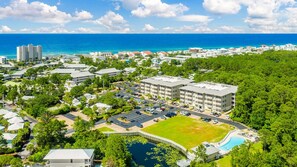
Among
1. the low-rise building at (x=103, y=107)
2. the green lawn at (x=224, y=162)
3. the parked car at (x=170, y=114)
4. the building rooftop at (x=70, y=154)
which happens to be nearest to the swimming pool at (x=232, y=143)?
the green lawn at (x=224, y=162)

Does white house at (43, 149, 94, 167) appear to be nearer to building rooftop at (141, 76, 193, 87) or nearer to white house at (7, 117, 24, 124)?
white house at (7, 117, 24, 124)

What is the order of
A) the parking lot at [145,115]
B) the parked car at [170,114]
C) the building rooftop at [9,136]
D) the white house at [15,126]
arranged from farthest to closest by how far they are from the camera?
the parked car at [170,114]
the parking lot at [145,115]
the white house at [15,126]
the building rooftop at [9,136]

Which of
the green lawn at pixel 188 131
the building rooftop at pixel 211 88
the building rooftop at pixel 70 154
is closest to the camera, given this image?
the building rooftop at pixel 70 154

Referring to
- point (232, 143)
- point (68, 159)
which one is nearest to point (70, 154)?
point (68, 159)

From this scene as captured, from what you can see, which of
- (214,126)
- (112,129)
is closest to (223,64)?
(214,126)

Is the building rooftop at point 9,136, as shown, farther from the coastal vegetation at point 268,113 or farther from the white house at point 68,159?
the coastal vegetation at point 268,113

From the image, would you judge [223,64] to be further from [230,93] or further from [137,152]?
[137,152]

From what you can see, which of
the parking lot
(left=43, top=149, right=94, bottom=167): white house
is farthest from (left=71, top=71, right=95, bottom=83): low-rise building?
(left=43, top=149, right=94, bottom=167): white house
